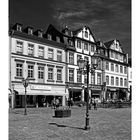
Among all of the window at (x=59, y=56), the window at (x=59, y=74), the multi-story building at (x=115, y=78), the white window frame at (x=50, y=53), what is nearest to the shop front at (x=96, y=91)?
the multi-story building at (x=115, y=78)

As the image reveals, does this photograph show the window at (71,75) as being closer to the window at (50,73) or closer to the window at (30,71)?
the window at (50,73)

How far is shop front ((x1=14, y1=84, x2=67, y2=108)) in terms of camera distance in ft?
57.5

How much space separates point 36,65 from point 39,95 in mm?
2664

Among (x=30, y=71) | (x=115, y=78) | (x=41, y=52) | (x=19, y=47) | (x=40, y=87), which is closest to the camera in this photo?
(x=19, y=47)

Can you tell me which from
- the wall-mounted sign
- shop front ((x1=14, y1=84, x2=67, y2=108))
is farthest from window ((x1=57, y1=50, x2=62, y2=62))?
the wall-mounted sign

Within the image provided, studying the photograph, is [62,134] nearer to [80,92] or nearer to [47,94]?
[47,94]

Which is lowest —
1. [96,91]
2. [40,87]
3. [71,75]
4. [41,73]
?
[96,91]

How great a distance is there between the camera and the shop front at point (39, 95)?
57.5 ft

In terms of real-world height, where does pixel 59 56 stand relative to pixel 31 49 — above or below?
below

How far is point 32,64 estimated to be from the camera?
19328mm

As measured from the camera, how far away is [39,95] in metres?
19.6
